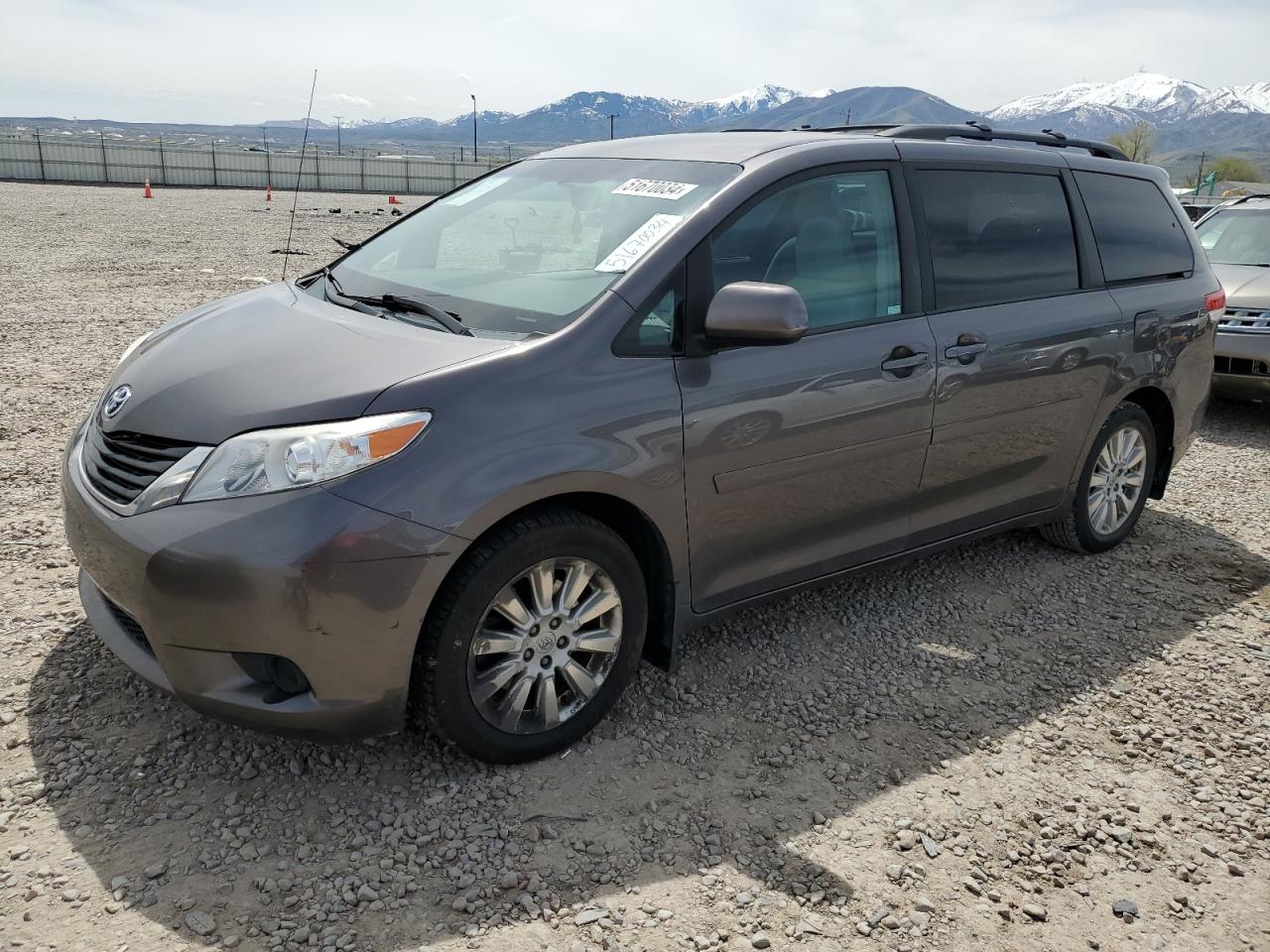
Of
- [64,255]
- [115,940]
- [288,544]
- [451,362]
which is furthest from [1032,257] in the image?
[64,255]

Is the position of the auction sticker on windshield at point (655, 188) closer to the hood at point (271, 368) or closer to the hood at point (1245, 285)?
the hood at point (271, 368)

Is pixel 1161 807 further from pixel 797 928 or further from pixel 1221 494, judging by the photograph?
pixel 1221 494

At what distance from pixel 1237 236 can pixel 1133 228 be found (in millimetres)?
5531

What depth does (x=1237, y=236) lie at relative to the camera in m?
9.45

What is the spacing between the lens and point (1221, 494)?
253 inches

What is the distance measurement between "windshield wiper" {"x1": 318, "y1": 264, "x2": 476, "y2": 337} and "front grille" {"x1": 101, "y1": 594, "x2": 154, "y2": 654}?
121 cm

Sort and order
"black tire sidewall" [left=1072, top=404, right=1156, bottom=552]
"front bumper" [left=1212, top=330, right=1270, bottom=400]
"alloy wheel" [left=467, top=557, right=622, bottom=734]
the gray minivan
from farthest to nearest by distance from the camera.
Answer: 1. "front bumper" [left=1212, top=330, right=1270, bottom=400]
2. "black tire sidewall" [left=1072, top=404, right=1156, bottom=552]
3. "alloy wheel" [left=467, top=557, right=622, bottom=734]
4. the gray minivan

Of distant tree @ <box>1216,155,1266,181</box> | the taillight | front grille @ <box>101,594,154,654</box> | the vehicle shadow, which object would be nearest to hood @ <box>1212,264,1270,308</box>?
the taillight

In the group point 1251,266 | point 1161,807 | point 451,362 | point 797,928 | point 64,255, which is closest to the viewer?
point 797,928

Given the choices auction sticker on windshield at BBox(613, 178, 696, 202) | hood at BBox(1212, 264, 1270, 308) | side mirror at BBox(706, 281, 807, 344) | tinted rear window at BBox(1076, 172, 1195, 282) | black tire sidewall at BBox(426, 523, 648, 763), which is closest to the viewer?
black tire sidewall at BBox(426, 523, 648, 763)

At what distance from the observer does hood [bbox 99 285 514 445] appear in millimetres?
2830

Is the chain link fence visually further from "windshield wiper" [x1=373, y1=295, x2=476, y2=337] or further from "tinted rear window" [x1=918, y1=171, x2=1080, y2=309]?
"windshield wiper" [x1=373, y1=295, x2=476, y2=337]

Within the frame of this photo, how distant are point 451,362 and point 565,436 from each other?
383 mm

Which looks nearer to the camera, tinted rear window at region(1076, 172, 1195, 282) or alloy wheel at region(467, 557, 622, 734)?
alloy wheel at region(467, 557, 622, 734)
